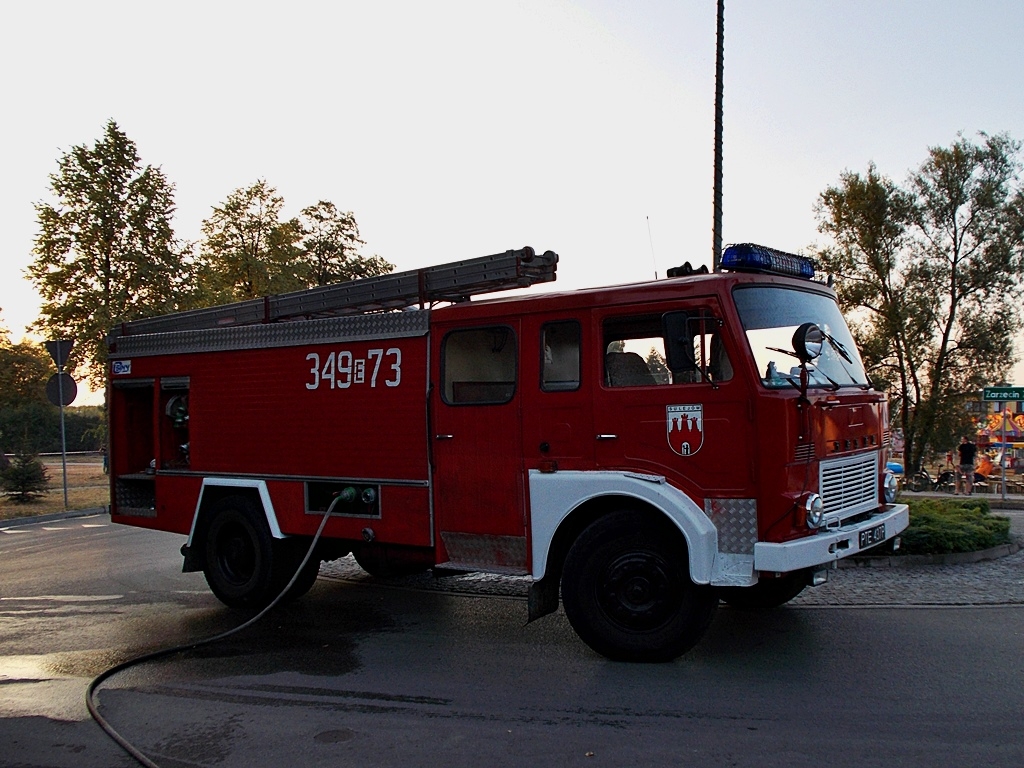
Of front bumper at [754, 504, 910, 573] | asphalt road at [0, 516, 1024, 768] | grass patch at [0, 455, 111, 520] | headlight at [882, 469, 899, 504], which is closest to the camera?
asphalt road at [0, 516, 1024, 768]

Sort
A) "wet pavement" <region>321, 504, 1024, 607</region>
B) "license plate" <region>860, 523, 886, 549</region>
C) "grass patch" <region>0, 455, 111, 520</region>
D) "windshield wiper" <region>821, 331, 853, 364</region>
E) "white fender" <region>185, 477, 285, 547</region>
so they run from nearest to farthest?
1. "license plate" <region>860, 523, 886, 549</region>
2. "windshield wiper" <region>821, 331, 853, 364</region>
3. "wet pavement" <region>321, 504, 1024, 607</region>
4. "white fender" <region>185, 477, 285, 547</region>
5. "grass patch" <region>0, 455, 111, 520</region>

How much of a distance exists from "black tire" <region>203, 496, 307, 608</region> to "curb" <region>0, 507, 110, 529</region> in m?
9.93

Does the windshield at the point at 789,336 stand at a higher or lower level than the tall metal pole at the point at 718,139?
lower

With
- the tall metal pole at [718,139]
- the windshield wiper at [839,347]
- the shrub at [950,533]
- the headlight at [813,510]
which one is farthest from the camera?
the tall metal pole at [718,139]

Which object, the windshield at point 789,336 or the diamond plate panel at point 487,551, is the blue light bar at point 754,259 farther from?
the diamond plate panel at point 487,551

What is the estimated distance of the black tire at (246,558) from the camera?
8273 millimetres

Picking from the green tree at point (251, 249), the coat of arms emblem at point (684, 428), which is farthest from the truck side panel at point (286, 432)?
the green tree at point (251, 249)

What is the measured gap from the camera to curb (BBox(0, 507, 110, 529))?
56.0 feet

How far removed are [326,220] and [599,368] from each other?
45715mm

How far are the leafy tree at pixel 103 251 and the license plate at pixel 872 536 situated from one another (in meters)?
25.2

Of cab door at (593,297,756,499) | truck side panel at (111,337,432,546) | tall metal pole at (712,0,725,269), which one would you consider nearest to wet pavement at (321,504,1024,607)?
truck side panel at (111,337,432,546)

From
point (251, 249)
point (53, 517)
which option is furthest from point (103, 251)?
point (53, 517)

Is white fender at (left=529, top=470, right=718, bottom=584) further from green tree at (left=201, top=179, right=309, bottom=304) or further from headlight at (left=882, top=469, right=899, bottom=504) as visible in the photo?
green tree at (left=201, top=179, right=309, bottom=304)

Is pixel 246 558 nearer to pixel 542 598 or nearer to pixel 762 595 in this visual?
pixel 542 598
